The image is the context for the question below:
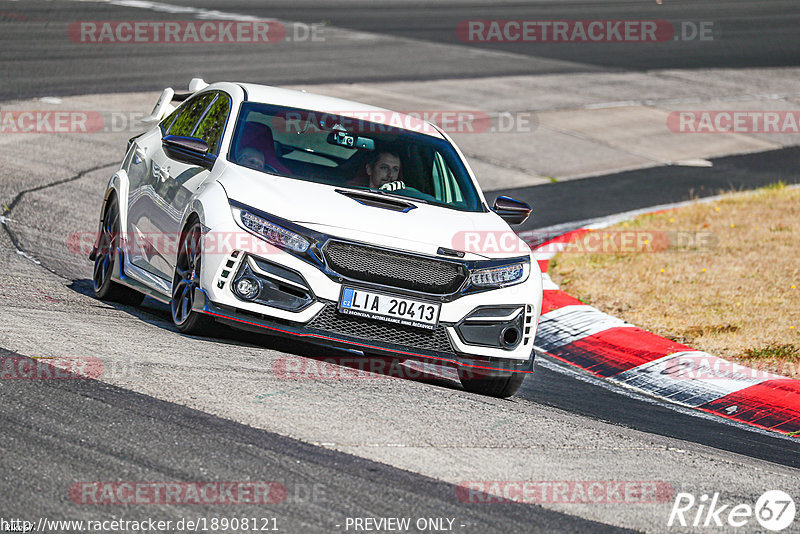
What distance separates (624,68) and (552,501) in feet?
71.2

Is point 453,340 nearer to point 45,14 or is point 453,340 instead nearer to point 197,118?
point 197,118

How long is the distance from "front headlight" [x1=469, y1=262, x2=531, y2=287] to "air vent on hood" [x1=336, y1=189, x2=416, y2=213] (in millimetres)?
641

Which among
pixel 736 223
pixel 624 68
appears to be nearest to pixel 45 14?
pixel 624 68

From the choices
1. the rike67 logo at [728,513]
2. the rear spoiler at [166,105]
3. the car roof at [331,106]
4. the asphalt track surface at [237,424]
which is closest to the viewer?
the asphalt track surface at [237,424]

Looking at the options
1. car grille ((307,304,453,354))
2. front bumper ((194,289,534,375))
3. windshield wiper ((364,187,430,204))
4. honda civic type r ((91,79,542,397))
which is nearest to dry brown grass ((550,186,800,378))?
honda civic type r ((91,79,542,397))

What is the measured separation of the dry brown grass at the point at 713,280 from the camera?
9.22 meters

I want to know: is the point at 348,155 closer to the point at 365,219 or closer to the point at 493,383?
the point at 365,219

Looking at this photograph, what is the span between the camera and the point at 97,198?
1243cm

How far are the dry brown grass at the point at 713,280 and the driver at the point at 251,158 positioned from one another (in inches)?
149

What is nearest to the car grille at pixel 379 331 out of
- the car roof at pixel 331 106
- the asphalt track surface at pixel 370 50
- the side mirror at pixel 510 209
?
the side mirror at pixel 510 209

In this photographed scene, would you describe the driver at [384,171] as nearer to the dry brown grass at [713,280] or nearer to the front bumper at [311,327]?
the front bumper at [311,327]

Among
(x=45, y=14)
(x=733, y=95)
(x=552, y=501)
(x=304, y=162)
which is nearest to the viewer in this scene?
(x=552, y=501)

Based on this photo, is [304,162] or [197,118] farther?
[197,118]

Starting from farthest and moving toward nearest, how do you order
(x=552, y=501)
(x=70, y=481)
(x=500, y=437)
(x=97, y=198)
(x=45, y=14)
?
(x=45, y=14) → (x=97, y=198) → (x=500, y=437) → (x=552, y=501) → (x=70, y=481)
